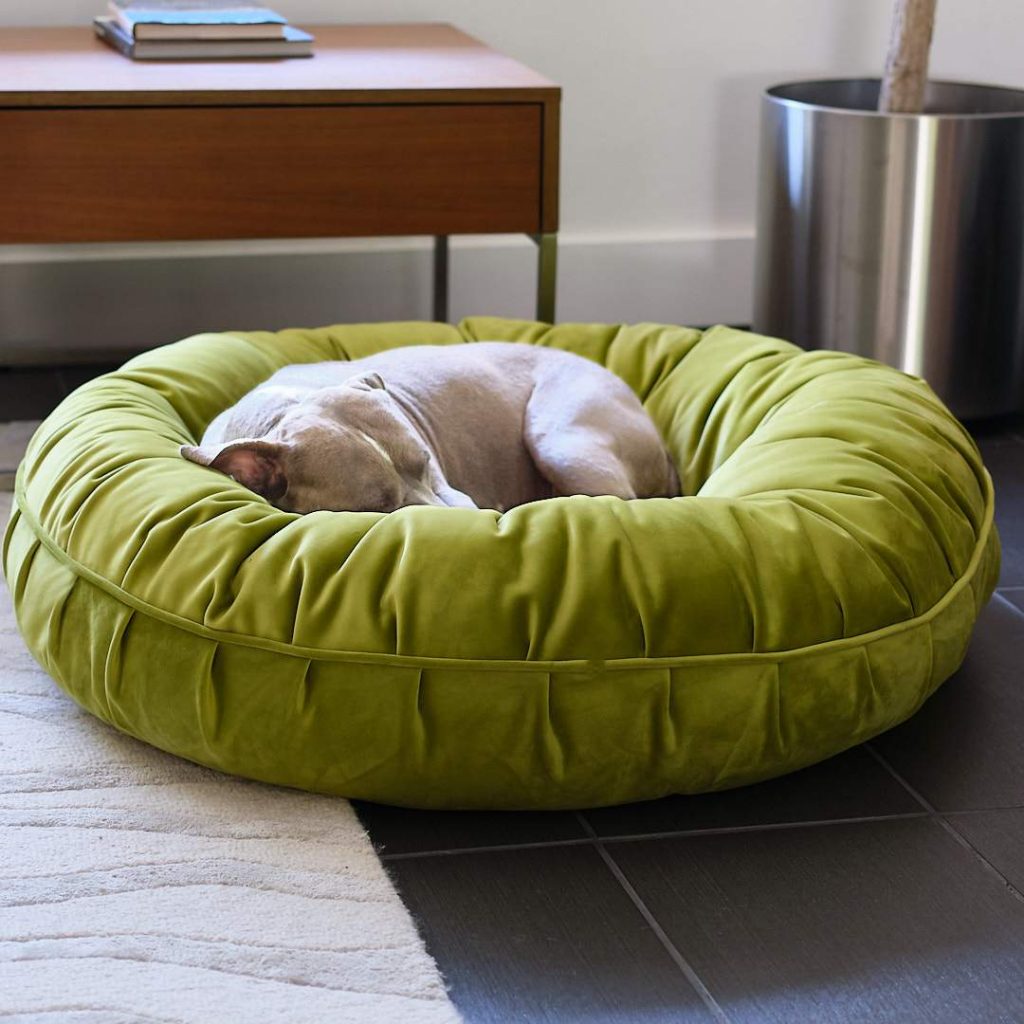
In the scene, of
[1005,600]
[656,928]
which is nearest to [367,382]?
[656,928]

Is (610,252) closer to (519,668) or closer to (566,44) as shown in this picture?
(566,44)

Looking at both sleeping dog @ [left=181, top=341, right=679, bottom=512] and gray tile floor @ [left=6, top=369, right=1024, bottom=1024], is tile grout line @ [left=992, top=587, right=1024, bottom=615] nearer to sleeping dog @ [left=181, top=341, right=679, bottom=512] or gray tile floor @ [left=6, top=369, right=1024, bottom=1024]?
gray tile floor @ [left=6, top=369, right=1024, bottom=1024]

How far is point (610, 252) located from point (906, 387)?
1.49 meters

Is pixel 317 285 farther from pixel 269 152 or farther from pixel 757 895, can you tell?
pixel 757 895

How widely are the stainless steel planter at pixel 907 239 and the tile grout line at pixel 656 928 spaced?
1.52 m

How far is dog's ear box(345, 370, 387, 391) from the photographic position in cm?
195

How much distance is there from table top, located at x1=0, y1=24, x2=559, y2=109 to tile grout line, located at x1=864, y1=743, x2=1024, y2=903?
50.4 inches

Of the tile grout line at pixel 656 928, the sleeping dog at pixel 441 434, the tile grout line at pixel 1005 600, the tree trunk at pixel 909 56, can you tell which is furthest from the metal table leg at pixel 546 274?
the tile grout line at pixel 656 928

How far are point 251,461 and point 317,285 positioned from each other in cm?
162

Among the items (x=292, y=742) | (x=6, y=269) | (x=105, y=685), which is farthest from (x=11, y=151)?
(x=292, y=742)

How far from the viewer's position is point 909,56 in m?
2.89

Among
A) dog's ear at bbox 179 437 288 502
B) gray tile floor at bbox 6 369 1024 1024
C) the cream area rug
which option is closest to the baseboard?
dog's ear at bbox 179 437 288 502

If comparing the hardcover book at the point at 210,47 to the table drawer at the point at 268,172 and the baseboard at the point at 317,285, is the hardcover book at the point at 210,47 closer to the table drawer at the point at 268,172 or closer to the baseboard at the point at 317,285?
the table drawer at the point at 268,172

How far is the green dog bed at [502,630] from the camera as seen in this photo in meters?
1.57
